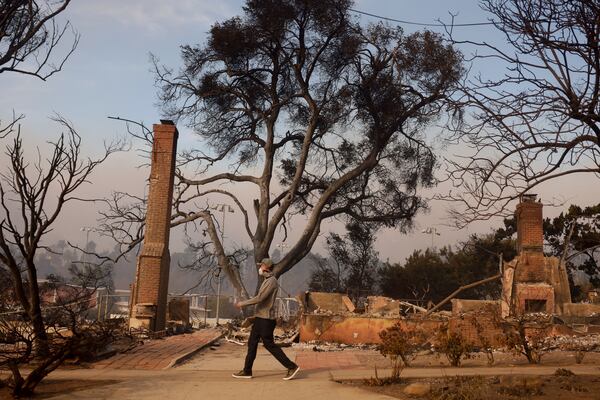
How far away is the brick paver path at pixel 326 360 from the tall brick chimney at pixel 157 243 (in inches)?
226

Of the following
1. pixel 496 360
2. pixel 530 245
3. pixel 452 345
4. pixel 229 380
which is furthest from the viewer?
pixel 530 245

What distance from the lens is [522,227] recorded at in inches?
835

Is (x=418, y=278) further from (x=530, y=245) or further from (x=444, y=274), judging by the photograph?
(x=530, y=245)

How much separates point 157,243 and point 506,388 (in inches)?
520

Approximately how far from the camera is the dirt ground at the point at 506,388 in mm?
7184

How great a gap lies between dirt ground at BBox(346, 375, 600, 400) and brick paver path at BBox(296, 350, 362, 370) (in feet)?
7.73

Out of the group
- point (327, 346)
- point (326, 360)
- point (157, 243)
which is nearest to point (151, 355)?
point (326, 360)

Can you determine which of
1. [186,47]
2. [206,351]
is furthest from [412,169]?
[206,351]

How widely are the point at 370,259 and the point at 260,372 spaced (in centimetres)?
3056

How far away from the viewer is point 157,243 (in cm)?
1905

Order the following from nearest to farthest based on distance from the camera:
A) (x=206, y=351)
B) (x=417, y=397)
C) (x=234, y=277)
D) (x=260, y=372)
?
(x=417, y=397), (x=260, y=372), (x=206, y=351), (x=234, y=277)

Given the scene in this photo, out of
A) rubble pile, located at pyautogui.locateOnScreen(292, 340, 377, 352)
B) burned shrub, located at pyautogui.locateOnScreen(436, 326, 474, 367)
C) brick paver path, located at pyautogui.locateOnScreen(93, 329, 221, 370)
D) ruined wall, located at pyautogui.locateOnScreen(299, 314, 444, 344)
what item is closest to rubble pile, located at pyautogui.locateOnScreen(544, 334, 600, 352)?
burned shrub, located at pyautogui.locateOnScreen(436, 326, 474, 367)

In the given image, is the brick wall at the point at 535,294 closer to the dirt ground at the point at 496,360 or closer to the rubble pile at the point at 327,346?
the rubble pile at the point at 327,346

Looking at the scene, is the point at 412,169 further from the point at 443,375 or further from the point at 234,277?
the point at 443,375
